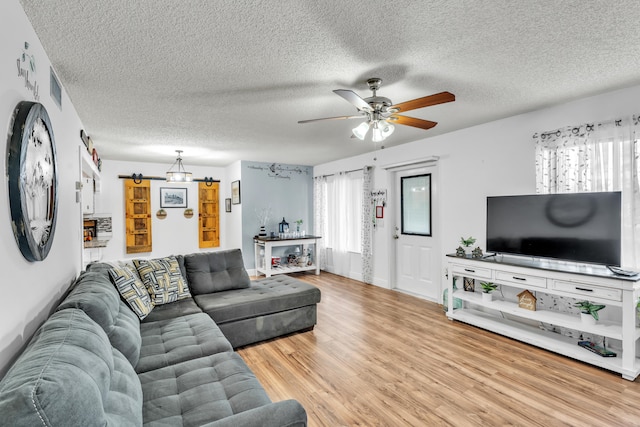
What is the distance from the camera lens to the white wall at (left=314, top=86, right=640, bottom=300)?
2990 millimetres

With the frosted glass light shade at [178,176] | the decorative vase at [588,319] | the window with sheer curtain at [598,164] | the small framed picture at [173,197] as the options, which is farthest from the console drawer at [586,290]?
the small framed picture at [173,197]

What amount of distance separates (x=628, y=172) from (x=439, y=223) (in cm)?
211

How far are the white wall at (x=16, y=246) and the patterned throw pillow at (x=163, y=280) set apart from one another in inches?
26.0

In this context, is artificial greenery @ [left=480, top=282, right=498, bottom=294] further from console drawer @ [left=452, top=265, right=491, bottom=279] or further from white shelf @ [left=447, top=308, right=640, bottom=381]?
white shelf @ [left=447, top=308, right=640, bottom=381]

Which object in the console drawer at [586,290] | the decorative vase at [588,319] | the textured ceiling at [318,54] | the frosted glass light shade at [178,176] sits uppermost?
the textured ceiling at [318,54]

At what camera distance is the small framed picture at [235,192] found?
6457mm

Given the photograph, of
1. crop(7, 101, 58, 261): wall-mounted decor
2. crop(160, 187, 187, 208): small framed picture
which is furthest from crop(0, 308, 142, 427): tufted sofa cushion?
crop(160, 187, 187, 208): small framed picture

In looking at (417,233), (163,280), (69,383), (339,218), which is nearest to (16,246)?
(69,383)

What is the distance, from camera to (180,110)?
323 centimetres

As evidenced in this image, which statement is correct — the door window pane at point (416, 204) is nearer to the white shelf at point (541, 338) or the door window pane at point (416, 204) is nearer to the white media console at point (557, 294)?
the white media console at point (557, 294)

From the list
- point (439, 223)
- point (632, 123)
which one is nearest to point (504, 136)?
point (632, 123)

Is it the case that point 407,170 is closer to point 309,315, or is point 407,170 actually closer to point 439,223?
point 439,223

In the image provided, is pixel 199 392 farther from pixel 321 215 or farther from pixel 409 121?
pixel 321 215

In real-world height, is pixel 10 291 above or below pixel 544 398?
above
